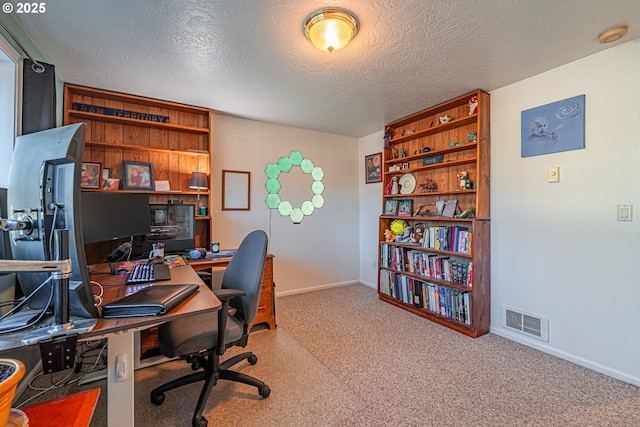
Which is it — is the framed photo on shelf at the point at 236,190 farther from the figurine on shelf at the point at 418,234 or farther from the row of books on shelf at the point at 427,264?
the figurine on shelf at the point at 418,234

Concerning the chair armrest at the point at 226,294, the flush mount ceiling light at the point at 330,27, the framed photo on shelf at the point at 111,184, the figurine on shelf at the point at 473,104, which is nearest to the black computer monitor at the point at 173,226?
the framed photo on shelf at the point at 111,184

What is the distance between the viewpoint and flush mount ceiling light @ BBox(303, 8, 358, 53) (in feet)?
5.18

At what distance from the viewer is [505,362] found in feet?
6.92

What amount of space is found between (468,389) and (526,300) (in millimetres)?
1109

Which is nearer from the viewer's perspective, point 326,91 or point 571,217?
point 571,217

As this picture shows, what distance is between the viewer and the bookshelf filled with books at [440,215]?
2602 mm

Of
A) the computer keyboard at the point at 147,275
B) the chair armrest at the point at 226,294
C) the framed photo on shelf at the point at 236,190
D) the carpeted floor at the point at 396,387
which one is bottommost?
the carpeted floor at the point at 396,387

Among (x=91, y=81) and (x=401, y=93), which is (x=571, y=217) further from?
(x=91, y=81)

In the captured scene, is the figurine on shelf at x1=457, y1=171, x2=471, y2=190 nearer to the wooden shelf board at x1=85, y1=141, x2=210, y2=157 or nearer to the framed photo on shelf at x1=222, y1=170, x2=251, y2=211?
the framed photo on shelf at x1=222, y1=170, x2=251, y2=211

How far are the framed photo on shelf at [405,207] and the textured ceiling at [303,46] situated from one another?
→ 3.94 feet

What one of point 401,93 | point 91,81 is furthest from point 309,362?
point 91,81

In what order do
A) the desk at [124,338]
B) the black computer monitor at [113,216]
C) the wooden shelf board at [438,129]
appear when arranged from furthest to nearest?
the wooden shelf board at [438,129]
the black computer monitor at [113,216]
the desk at [124,338]

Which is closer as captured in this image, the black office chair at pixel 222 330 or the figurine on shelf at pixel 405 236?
the black office chair at pixel 222 330

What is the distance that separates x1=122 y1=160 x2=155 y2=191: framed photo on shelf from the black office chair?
4.97 feet
